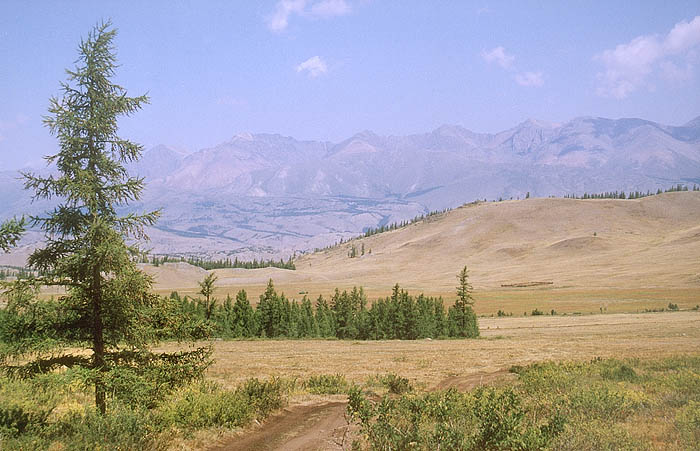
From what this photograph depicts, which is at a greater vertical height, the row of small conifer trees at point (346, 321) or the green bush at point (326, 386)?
the green bush at point (326, 386)

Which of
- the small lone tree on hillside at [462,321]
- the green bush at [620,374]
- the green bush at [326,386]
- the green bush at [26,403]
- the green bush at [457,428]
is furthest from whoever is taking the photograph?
the small lone tree on hillside at [462,321]

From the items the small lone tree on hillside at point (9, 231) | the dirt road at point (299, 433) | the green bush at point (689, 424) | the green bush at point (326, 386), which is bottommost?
the green bush at point (326, 386)

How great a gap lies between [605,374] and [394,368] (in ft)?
36.3

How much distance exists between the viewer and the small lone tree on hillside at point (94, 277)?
38.1ft

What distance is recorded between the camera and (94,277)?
1219cm

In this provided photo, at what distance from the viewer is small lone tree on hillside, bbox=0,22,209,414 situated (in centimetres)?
1161

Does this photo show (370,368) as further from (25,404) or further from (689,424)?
(689,424)

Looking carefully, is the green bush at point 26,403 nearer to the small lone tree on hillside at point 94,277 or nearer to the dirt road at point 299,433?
the small lone tree on hillside at point 94,277

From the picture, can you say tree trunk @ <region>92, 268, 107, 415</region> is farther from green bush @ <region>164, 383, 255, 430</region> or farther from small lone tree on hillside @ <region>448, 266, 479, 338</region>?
small lone tree on hillside @ <region>448, 266, 479, 338</region>

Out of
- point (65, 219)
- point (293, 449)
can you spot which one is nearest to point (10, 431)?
point (65, 219)

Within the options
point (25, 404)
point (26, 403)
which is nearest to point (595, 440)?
point (25, 404)

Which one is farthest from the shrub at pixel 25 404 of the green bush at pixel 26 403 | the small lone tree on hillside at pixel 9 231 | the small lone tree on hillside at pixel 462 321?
the small lone tree on hillside at pixel 462 321

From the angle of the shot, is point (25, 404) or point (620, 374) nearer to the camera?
point (25, 404)

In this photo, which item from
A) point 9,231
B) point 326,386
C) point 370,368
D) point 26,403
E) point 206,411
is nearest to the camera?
point 9,231
